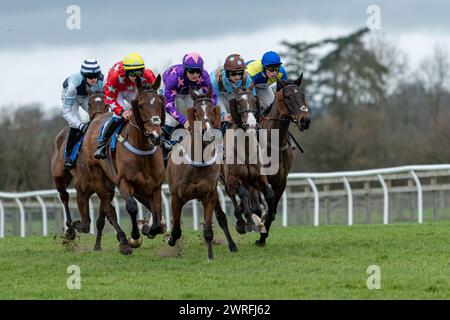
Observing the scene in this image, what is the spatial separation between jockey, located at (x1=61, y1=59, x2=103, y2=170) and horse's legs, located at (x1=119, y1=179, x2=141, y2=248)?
1.87 metres

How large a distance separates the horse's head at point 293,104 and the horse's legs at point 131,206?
191cm

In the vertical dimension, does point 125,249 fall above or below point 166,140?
below

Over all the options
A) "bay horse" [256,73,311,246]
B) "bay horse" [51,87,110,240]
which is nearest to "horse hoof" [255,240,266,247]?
"bay horse" [256,73,311,246]

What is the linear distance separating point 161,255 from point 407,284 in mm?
3550

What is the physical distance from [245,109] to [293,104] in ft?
2.76

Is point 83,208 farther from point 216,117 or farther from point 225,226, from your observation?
point 216,117

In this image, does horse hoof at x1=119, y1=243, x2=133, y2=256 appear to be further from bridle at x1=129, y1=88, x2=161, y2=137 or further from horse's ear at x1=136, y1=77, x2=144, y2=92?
horse's ear at x1=136, y1=77, x2=144, y2=92

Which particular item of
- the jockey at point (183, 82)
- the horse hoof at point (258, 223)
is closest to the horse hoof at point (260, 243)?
the horse hoof at point (258, 223)

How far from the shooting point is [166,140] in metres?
11.4

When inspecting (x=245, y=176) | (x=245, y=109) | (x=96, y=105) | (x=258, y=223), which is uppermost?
(x=96, y=105)

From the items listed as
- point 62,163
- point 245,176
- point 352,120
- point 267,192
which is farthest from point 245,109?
point 352,120
